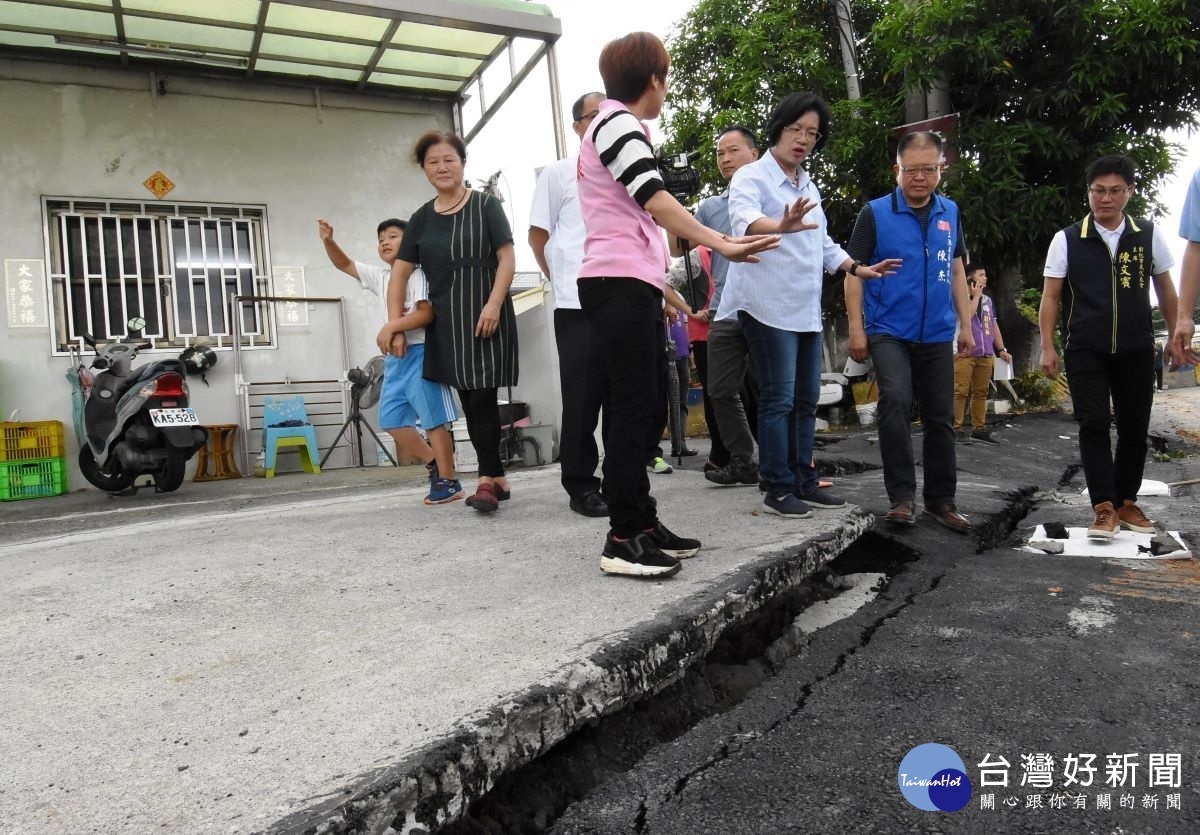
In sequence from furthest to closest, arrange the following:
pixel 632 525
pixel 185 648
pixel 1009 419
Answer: pixel 1009 419, pixel 632 525, pixel 185 648

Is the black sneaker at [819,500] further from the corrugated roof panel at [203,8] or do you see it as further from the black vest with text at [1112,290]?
the corrugated roof panel at [203,8]

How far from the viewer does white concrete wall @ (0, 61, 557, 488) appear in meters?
A: 7.07

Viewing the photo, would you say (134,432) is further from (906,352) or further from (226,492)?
(906,352)

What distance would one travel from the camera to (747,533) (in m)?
2.86

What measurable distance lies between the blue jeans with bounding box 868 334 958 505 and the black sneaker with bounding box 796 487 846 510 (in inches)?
9.0

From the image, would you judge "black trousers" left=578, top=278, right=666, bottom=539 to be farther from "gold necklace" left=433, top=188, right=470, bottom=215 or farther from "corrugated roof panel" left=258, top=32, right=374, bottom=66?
"corrugated roof panel" left=258, top=32, right=374, bottom=66

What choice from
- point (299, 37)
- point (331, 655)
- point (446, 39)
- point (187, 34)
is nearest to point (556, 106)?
point (446, 39)

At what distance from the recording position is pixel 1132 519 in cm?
Answer: 336

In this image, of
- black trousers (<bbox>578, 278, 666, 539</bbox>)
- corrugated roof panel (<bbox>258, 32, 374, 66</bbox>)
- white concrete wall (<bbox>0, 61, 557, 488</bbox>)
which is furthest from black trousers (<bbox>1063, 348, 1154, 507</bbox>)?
corrugated roof panel (<bbox>258, 32, 374, 66</bbox>)

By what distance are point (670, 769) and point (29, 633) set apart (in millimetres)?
1626

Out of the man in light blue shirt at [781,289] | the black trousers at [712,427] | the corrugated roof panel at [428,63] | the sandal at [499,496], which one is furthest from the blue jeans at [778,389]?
the corrugated roof panel at [428,63]

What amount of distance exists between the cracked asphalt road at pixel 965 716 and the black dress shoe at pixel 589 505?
3.77 ft

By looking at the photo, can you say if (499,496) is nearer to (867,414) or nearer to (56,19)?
(56,19)

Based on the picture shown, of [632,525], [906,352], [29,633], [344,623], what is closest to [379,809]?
[344,623]
